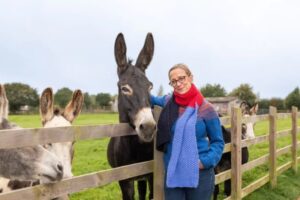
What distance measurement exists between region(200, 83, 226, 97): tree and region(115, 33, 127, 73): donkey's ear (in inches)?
3702

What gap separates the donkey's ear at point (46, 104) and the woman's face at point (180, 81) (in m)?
1.24

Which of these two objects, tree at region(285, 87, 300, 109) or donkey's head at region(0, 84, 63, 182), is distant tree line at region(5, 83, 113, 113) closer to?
tree at region(285, 87, 300, 109)

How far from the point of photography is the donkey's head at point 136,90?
402 cm

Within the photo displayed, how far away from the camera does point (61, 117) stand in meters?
4.31

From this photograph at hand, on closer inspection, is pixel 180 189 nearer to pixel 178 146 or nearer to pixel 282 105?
pixel 178 146

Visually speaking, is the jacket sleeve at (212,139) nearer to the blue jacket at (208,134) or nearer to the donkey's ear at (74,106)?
the blue jacket at (208,134)

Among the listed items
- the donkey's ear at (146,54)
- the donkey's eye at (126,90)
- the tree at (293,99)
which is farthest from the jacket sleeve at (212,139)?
the tree at (293,99)

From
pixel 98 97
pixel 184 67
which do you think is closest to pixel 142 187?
pixel 184 67

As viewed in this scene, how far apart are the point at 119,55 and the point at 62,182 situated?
2.08m

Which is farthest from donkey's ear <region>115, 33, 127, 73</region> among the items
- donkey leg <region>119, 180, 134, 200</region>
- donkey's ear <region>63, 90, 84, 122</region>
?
donkey leg <region>119, 180, 134, 200</region>

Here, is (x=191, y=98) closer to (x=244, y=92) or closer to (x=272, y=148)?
(x=272, y=148)

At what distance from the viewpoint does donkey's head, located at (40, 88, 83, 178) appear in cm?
383

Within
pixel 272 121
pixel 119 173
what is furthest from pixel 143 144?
pixel 272 121

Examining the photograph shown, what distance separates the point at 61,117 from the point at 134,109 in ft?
2.53
